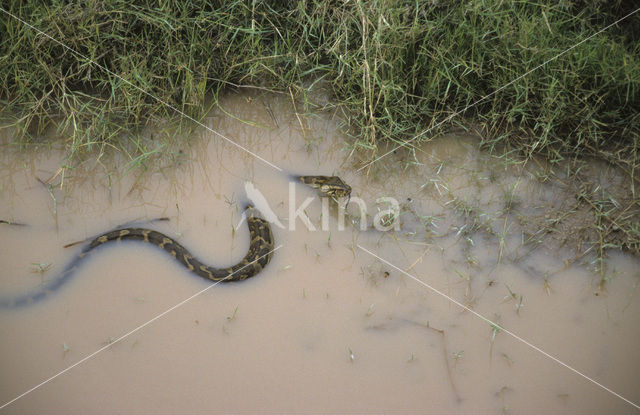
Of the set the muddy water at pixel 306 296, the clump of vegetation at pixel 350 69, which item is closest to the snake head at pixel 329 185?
the muddy water at pixel 306 296

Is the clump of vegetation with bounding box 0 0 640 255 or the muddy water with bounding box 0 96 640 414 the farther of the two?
the clump of vegetation with bounding box 0 0 640 255

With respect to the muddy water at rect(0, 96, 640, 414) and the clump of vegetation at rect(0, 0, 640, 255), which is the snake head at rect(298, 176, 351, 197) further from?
the clump of vegetation at rect(0, 0, 640, 255)

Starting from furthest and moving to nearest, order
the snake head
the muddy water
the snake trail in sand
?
1. the snake head
2. the snake trail in sand
3. the muddy water

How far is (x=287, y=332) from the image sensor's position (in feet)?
10.9

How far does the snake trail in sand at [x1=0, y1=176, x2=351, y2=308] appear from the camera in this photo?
338cm

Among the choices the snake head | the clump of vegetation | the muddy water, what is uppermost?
the clump of vegetation

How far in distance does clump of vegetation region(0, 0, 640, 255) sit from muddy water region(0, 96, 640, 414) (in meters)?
0.25

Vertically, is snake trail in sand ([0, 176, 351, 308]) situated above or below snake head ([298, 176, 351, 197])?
below

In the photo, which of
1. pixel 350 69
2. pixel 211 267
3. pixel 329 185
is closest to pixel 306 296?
pixel 211 267

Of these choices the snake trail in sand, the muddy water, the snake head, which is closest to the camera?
the muddy water

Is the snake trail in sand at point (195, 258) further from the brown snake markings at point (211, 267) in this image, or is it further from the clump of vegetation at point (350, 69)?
the clump of vegetation at point (350, 69)

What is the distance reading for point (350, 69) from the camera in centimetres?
382

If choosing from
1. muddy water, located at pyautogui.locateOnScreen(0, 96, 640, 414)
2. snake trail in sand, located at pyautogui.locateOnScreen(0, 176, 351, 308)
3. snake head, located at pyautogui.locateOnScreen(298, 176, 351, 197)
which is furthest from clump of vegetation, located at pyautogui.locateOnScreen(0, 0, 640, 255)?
snake trail in sand, located at pyautogui.locateOnScreen(0, 176, 351, 308)

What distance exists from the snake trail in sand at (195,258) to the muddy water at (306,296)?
6cm
